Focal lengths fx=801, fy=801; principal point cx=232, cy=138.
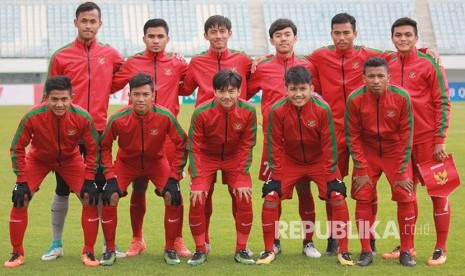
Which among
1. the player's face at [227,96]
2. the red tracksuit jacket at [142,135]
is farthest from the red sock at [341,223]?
the red tracksuit jacket at [142,135]

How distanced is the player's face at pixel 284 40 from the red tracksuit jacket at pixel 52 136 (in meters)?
1.68

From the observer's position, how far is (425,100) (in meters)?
6.18

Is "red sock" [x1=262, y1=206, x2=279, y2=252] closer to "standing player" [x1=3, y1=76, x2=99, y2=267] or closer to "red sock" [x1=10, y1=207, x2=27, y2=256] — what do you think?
"standing player" [x1=3, y1=76, x2=99, y2=267]

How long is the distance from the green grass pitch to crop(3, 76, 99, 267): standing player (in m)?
0.27

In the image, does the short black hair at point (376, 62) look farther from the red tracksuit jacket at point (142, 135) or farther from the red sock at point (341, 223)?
the red tracksuit jacket at point (142, 135)

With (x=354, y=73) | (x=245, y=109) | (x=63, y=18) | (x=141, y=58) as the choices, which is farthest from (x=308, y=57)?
(x=63, y=18)

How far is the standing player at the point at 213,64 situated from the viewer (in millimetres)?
6652

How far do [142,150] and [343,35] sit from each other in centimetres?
187

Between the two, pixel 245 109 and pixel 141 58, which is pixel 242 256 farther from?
pixel 141 58

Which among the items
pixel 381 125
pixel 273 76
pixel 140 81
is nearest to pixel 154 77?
pixel 140 81

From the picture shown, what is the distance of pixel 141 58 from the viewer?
672 cm

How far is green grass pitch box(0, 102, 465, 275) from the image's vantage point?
5.79 metres

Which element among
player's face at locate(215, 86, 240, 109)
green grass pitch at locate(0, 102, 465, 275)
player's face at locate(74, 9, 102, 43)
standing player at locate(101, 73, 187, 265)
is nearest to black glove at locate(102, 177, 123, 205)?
standing player at locate(101, 73, 187, 265)

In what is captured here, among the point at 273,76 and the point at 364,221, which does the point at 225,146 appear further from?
the point at 364,221
